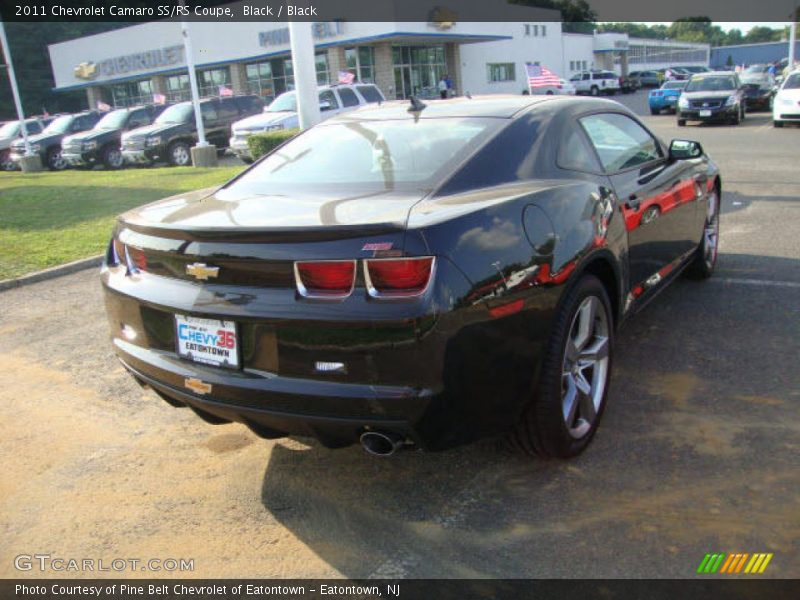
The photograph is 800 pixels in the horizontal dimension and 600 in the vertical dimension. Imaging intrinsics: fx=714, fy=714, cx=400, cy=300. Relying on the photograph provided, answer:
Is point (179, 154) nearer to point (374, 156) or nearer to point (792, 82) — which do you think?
point (792, 82)

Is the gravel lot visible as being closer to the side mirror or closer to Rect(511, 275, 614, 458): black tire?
Rect(511, 275, 614, 458): black tire

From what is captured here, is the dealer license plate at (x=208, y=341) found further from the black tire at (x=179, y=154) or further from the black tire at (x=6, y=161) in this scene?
the black tire at (x=6, y=161)

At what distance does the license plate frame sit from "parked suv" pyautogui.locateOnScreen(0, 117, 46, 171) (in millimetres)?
24936

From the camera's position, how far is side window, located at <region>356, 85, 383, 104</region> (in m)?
20.8

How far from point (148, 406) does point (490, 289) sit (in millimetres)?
2420

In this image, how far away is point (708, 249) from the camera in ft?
18.7

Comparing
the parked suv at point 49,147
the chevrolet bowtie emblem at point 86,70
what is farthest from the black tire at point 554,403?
the chevrolet bowtie emblem at point 86,70

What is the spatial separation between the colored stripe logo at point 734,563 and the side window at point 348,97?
18.7 metres

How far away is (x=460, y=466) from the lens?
10.8ft

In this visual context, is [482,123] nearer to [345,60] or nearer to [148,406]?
[148,406]

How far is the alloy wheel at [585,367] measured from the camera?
319 cm

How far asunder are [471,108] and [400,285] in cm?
171

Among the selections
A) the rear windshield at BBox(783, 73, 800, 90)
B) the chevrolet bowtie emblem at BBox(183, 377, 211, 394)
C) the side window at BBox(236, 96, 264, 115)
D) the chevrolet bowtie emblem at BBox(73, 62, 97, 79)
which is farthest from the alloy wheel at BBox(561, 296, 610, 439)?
the chevrolet bowtie emblem at BBox(73, 62, 97, 79)

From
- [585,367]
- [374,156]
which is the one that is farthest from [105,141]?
[585,367]
